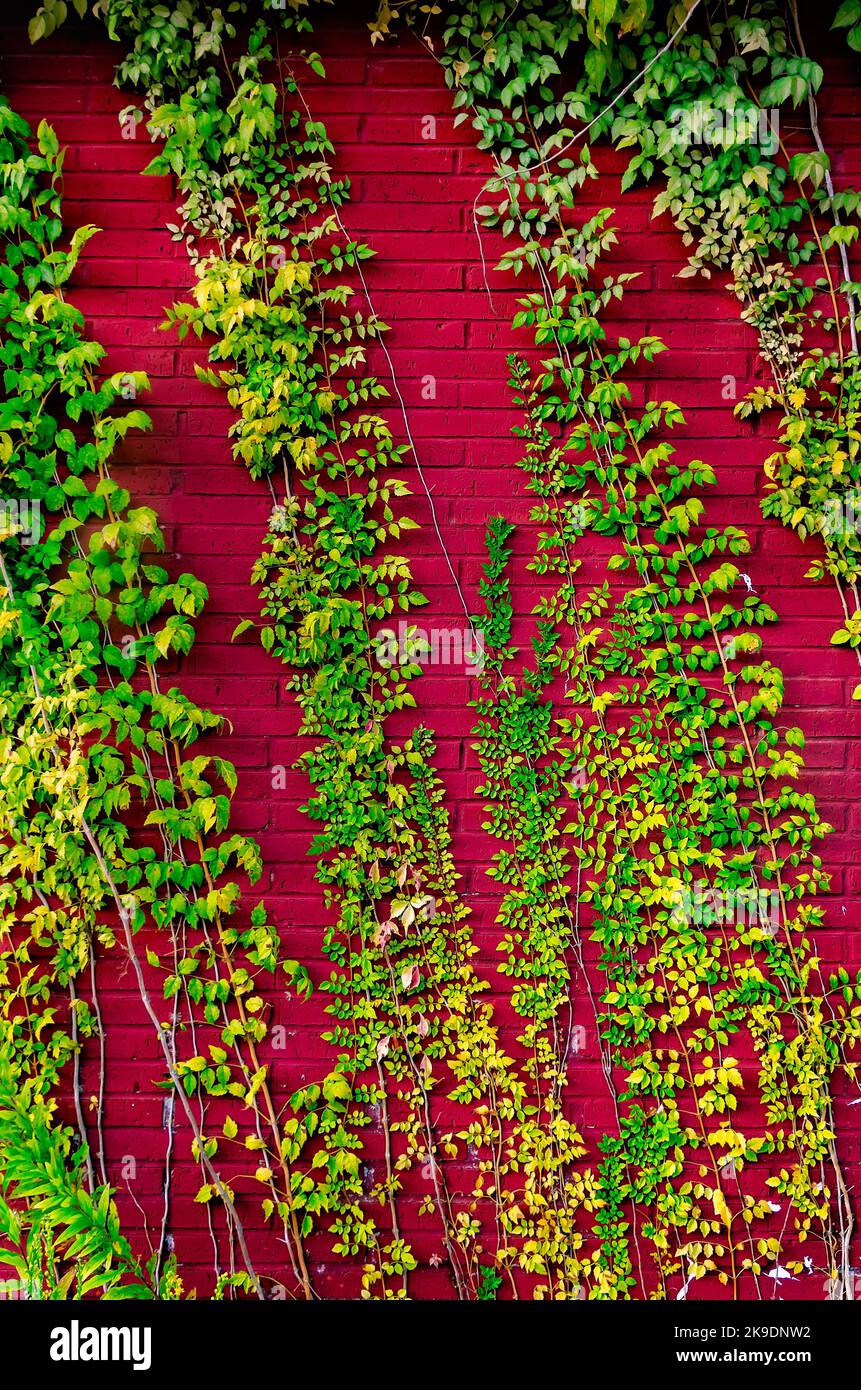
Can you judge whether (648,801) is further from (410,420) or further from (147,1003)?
(147,1003)

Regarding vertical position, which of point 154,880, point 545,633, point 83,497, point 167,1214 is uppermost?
point 83,497

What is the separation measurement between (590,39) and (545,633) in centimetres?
148

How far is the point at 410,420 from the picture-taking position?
2.40 m

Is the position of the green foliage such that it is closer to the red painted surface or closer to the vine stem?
the red painted surface

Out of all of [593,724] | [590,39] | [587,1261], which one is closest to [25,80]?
[590,39]

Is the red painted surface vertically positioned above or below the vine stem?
above

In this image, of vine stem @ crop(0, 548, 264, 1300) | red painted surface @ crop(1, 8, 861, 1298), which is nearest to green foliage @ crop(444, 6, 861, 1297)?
red painted surface @ crop(1, 8, 861, 1298)

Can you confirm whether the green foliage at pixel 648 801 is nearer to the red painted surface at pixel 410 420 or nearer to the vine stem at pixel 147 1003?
the red painted surface at pixel 410 420

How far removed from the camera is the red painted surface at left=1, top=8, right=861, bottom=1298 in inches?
93.2

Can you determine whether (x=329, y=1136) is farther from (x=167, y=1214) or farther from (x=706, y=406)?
(x=706, y=406)

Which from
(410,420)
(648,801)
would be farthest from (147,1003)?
(410,420)

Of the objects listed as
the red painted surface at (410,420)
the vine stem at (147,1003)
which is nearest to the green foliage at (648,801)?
the red painted surface at (410,420)

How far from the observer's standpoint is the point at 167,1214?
2336 mm

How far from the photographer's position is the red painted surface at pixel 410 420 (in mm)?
2367
